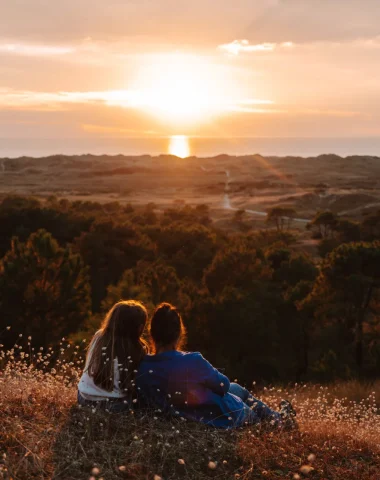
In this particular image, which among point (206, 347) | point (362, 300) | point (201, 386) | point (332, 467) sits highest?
point (201, 386)

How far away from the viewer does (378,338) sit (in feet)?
73.3

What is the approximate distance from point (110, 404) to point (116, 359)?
650mm

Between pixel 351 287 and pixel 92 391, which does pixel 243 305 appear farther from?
pixel 92 391

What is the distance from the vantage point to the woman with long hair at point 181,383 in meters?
5.59

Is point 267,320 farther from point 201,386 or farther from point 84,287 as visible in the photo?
point 201,386

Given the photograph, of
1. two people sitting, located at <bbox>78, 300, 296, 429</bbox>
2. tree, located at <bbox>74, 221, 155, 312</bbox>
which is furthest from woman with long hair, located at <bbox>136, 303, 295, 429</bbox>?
tree, located at <bbox>74, 221, 155, 312</bbox>

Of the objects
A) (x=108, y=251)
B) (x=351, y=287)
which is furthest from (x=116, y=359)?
(x=108, y=251)

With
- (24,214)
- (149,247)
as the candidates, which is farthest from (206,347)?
(24,214)

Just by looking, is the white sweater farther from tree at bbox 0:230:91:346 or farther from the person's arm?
tree at bbox 0:230:91:346

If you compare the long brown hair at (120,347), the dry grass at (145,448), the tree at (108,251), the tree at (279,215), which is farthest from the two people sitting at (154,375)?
the tree at (279,215)

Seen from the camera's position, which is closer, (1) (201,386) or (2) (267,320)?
(1) (201,386)

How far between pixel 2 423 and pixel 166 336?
1822 millimetres

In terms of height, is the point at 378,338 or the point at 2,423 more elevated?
the point at 2,423

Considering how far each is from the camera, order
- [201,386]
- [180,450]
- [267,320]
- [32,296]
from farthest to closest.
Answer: [267,320], [32,296], [201,386], [180,450]
